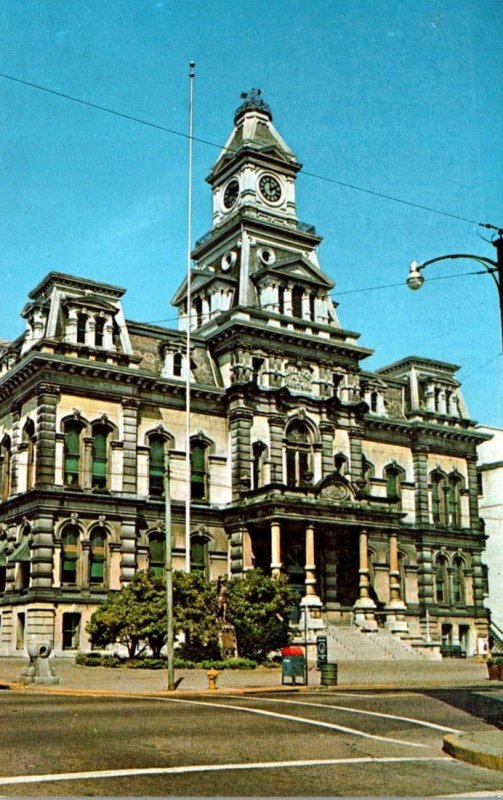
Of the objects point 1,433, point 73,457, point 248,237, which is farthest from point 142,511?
point 248,237

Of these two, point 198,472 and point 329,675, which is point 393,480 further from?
point 329,675

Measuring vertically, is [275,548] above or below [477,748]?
above

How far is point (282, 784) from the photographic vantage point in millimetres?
11883

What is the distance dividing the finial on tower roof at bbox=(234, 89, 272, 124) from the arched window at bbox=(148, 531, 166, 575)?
28956mm

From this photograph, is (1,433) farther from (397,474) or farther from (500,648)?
(500,648)

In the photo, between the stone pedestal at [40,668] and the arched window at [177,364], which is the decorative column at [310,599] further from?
the stone pedestal at [40,668]

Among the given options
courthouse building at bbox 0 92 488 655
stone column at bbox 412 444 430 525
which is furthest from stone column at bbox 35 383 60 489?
stone column at bbox 412 444 430 525

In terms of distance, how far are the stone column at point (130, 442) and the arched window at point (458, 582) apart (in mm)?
23791

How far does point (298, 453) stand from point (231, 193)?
18.2 m

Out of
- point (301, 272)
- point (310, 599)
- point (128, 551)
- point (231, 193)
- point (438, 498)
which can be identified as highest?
point (231, 193)

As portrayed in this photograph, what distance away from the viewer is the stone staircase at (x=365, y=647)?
143ft

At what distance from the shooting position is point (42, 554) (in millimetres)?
43250

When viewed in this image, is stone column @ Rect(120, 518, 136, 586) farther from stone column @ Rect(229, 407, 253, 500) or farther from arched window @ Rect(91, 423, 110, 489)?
stone column @ Rect(229, 407, 253, 500)

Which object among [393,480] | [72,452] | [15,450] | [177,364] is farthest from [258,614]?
[393,480]
